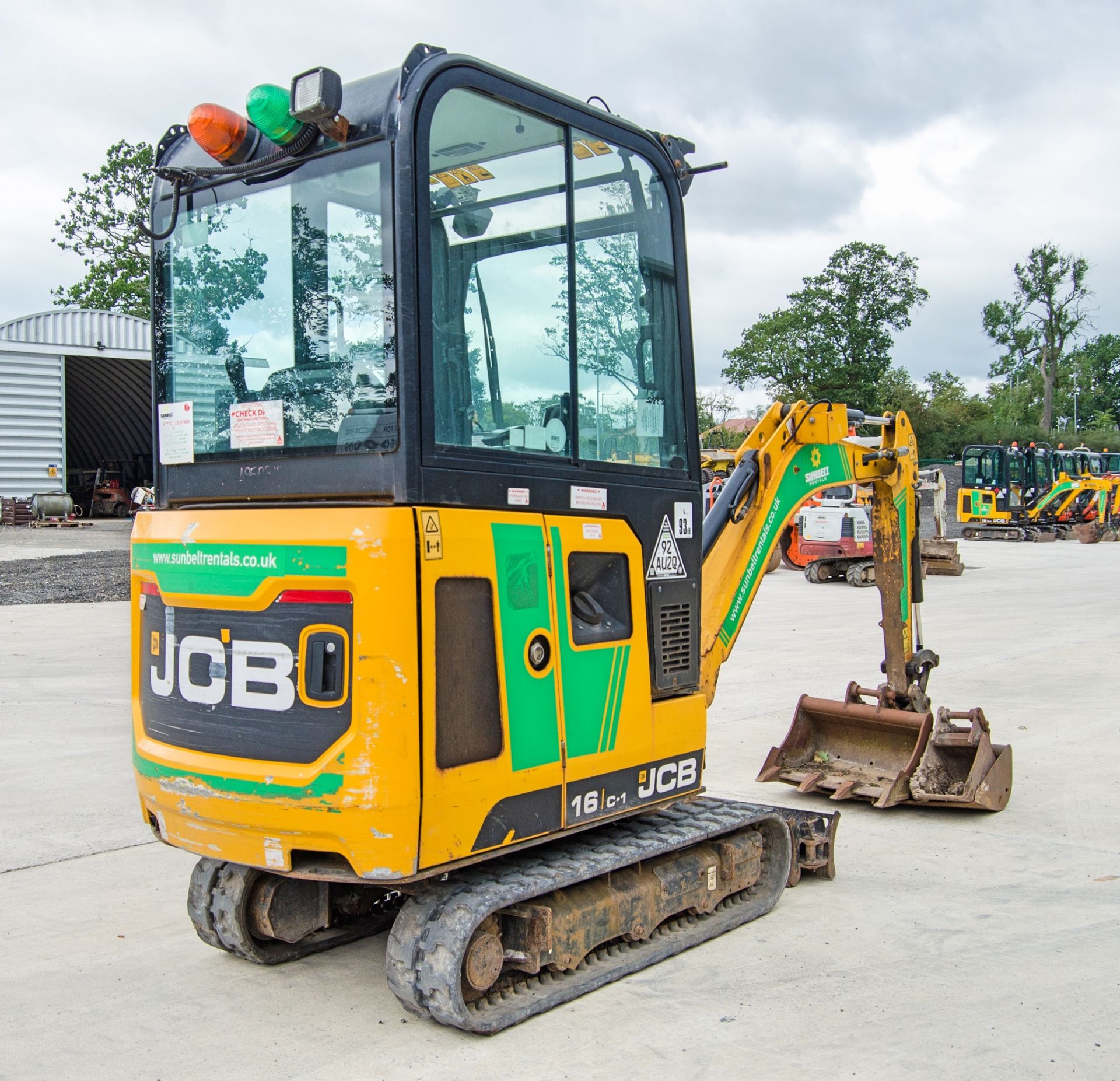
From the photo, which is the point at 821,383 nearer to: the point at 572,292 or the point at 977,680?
the point at 977,680

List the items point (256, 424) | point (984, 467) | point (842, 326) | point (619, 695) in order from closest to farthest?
point (256, 424) → point (619, 695) → point (984, 467) → point (842, 326)

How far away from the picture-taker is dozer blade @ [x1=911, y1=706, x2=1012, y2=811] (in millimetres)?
6562

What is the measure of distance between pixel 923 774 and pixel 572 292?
13.8ft

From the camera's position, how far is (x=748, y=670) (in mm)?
11820

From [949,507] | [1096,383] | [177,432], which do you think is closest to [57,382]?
[177,432]

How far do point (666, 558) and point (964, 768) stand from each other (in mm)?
3326

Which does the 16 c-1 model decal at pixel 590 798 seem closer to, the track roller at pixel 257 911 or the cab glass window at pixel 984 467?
the track roller at pixel 257 911

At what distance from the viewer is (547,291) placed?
13.3 feet

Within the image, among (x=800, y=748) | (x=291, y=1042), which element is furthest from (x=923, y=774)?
(x=291, y=1042)

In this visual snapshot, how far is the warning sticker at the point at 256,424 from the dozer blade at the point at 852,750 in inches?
160

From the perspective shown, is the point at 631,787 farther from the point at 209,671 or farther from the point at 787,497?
the point at 787,497

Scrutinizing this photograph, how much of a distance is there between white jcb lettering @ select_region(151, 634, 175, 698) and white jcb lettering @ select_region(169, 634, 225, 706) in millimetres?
44

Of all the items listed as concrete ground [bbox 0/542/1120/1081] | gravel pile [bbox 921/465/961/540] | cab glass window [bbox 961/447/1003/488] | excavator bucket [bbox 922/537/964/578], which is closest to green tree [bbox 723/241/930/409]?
gravel pile [bbox 921/465/961/540]

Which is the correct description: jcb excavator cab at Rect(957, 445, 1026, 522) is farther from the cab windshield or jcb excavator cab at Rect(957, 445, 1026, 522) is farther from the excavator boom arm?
the cab windshield
